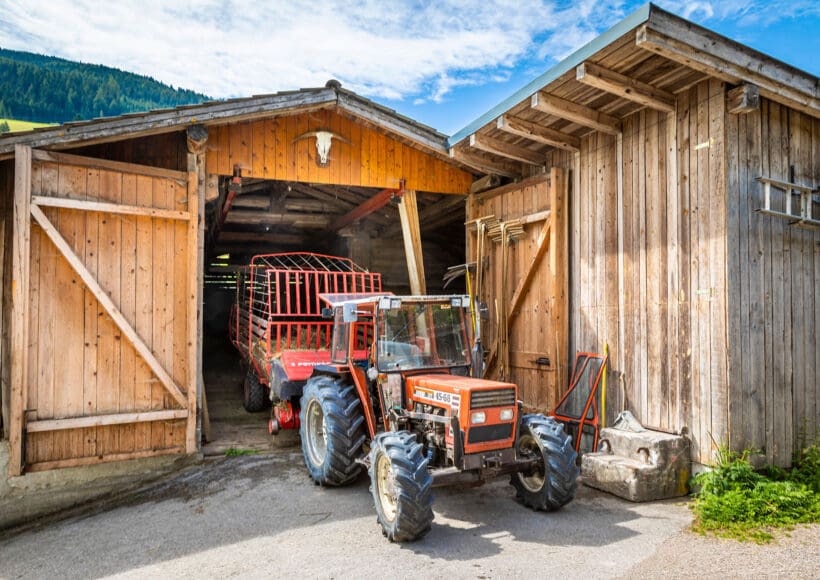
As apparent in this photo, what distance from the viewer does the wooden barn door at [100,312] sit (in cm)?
568

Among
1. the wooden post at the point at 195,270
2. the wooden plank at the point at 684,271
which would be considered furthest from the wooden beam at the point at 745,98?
the wooden post at the point at 195,270

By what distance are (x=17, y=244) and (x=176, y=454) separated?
2.84 m

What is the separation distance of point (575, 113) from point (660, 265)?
74.1 inches

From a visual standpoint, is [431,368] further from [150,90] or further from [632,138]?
[150,90]

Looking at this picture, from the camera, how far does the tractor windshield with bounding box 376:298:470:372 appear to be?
4938 millimetres

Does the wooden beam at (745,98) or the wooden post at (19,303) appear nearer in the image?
the wooden beam at (745,98)

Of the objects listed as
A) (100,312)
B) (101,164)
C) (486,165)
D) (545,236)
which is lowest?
(100,312)

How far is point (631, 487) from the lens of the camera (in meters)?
5.02

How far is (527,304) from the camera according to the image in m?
7.55

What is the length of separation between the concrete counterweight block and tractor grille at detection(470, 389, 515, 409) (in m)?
1.52

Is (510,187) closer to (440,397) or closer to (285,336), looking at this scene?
(285,336)

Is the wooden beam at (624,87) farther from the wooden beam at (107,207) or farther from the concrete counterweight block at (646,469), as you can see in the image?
the wooden beam at (107,207)

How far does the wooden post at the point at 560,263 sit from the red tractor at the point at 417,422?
2.06 meters

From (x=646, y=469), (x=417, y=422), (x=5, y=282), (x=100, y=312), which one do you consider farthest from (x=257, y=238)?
(x=646, y=469)
